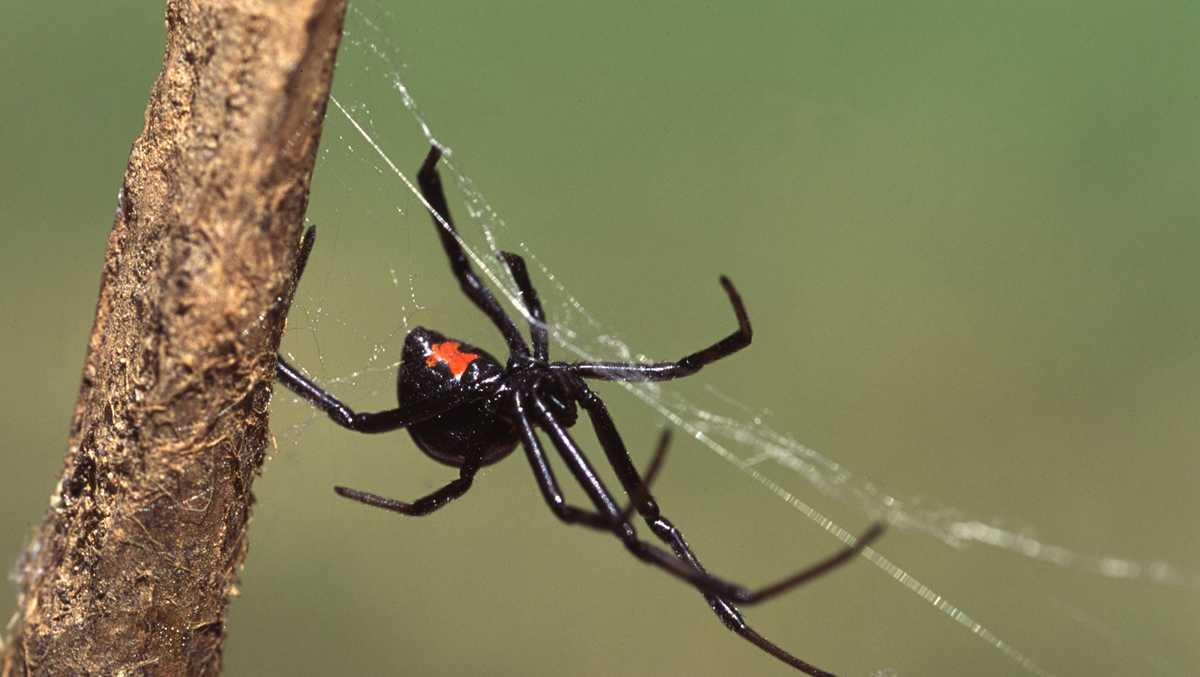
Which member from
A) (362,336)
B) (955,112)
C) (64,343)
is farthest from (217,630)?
(955,112)

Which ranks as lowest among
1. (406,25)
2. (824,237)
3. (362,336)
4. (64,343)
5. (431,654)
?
(431,654)

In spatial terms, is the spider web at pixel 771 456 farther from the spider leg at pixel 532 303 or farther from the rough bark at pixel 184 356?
the rough bark at pixel 184 356

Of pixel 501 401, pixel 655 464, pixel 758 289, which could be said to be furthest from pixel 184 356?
pixel 758 289

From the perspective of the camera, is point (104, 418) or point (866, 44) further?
point (866, 44)

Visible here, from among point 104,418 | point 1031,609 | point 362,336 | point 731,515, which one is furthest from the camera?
point 731,515

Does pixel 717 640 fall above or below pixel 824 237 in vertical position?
below

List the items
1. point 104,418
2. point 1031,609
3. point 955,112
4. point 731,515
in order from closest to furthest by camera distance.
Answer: point 104,418 < point 1031,609 < point 731,515 < point 955,112

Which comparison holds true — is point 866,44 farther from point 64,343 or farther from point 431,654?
point 64,343

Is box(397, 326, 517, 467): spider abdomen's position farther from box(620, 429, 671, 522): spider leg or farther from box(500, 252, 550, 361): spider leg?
box(620, 429, 671, 522): spider leg
